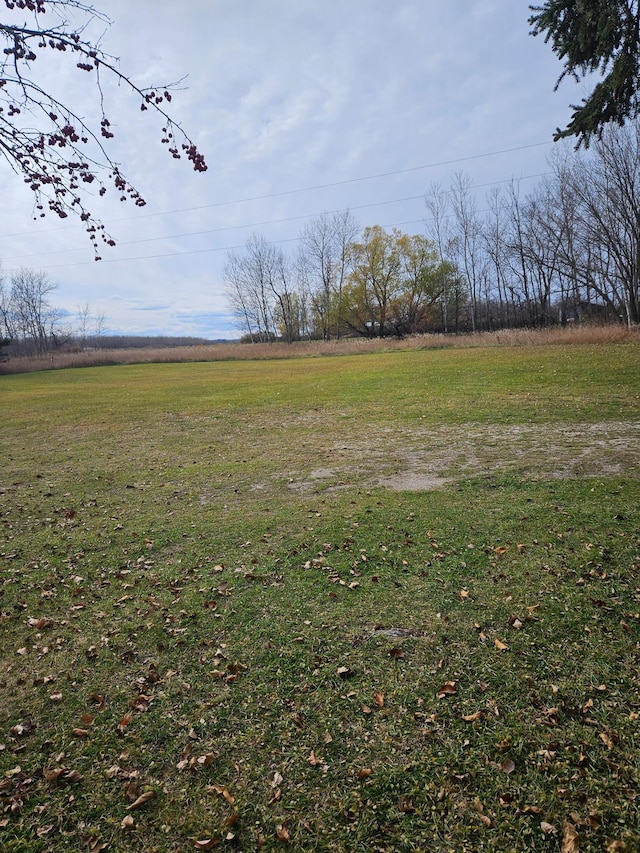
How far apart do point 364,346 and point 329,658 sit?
38829 mm

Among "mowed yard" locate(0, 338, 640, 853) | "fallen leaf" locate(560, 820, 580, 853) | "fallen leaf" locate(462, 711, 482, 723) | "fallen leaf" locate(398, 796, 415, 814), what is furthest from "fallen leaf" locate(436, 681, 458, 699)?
"fallen leaf" locate(560, 820, 580, 853)

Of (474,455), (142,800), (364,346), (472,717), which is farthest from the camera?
(364,346)

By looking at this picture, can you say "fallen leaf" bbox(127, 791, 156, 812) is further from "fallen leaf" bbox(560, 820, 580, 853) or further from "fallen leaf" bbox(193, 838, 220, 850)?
"fallen leaf" bbox(560, 820, 580, 853)

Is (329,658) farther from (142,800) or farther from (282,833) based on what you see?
(142,800)

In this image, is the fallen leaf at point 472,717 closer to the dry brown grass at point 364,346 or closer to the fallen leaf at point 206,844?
the fallen leaf at point 206,844

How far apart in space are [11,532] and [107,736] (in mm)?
4399

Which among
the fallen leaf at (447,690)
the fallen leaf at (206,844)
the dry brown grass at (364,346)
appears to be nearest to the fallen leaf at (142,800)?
the fallen leaf at (206,844)

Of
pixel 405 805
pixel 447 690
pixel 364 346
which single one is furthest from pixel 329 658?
pixel 364 346

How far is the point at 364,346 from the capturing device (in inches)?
1615

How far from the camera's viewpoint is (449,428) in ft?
35.1

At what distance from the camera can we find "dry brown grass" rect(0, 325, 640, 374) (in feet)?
86.6

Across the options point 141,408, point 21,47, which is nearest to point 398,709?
point 21,47

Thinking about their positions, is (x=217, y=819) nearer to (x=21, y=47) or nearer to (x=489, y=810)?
(x=489, y=810)

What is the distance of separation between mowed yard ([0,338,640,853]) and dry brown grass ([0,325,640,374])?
70.2 feet
